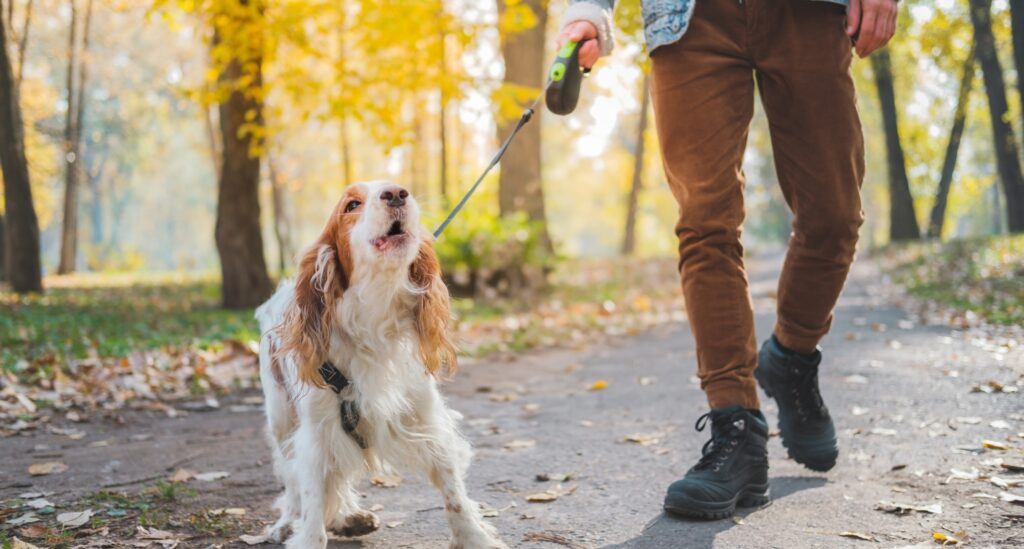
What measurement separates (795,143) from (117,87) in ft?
114

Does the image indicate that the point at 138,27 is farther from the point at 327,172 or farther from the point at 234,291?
the point at 234,291

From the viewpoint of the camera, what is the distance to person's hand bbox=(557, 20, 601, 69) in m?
2.99

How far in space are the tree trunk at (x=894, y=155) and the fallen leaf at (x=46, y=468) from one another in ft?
65.3

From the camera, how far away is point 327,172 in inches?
1385

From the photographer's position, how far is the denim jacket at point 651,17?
291cm

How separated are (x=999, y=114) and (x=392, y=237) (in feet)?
57.7

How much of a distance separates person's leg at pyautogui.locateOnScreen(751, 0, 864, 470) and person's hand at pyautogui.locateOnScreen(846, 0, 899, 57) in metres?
0.06

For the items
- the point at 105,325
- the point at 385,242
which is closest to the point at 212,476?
the point at 385,242

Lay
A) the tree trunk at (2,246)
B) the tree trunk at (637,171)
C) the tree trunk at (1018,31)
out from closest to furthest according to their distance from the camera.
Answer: the tree trunk at (1018,31) < the tree trunk at (2,246) < the tree trunk at (637,171)

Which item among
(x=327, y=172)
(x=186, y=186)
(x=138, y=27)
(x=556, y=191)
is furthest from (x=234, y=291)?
(x=186, y=186)

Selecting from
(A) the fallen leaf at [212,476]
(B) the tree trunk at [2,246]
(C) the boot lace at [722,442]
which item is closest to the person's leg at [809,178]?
(C) the boot lace at [722,442]

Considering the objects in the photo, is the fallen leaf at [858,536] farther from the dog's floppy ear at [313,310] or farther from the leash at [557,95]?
the dog's floppy ear at [313,310]

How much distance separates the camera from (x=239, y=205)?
1098 centimetres

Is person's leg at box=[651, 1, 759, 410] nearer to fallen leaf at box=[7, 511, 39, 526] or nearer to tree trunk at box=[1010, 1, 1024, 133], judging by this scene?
fallen leaf at box=[7, 511, 39, 526]
